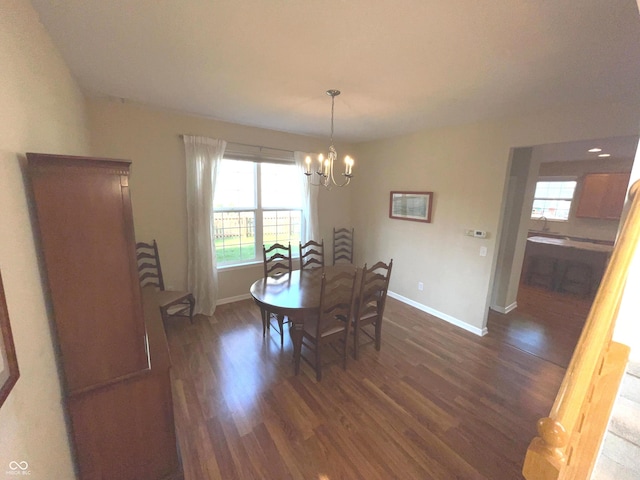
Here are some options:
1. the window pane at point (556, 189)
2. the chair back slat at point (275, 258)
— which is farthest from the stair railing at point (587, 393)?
the window pane at point (556, 189)

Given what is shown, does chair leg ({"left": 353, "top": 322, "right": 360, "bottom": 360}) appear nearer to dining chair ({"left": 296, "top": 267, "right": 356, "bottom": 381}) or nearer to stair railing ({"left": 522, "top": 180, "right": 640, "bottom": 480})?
dining chair ({"left": 296, "top": 267, "right": 356, "bottom": 381})

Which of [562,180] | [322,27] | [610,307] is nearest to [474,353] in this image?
[610,307]

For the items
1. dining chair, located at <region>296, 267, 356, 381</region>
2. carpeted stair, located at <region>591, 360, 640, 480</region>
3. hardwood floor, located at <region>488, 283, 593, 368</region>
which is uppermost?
carpeted stair, located at <region>591, 360, 640, 480</region>

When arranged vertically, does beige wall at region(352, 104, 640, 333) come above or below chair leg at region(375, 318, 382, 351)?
above

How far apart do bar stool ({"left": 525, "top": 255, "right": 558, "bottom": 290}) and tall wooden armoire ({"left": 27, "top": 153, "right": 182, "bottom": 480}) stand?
6.04 meters

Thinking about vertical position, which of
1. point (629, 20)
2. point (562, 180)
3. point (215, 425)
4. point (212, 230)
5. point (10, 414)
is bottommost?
point (215, 425)

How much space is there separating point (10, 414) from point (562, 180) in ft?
26.0

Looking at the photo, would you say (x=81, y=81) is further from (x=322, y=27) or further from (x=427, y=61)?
(x=427, y=61)

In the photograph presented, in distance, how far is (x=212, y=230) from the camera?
3246 mm

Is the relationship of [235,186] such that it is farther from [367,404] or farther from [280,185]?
[367,404]

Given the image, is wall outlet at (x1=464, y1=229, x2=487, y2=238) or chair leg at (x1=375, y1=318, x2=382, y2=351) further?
wall outlet at (x1=464, y1=229, x2=487, y2=238)

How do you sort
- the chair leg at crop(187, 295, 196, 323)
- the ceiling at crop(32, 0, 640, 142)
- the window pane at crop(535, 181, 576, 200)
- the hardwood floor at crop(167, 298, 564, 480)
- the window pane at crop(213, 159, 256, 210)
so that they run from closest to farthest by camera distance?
the ceiling at crop(32, 0, 640, 142)
the hardwood floor at crop(167, 298, 564, 480)
the chair leg at crop(187, 295, 196, 323)
the window pane at crop(213, 159, 256, 210)
the window pane at crop(535, 181, 576, 200)

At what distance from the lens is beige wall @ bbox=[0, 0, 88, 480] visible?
2.72 ft

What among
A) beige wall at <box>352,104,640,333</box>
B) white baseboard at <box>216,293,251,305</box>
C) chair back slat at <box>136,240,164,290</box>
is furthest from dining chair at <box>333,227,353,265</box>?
chair back slat at <box>136,240,164,290</box>
